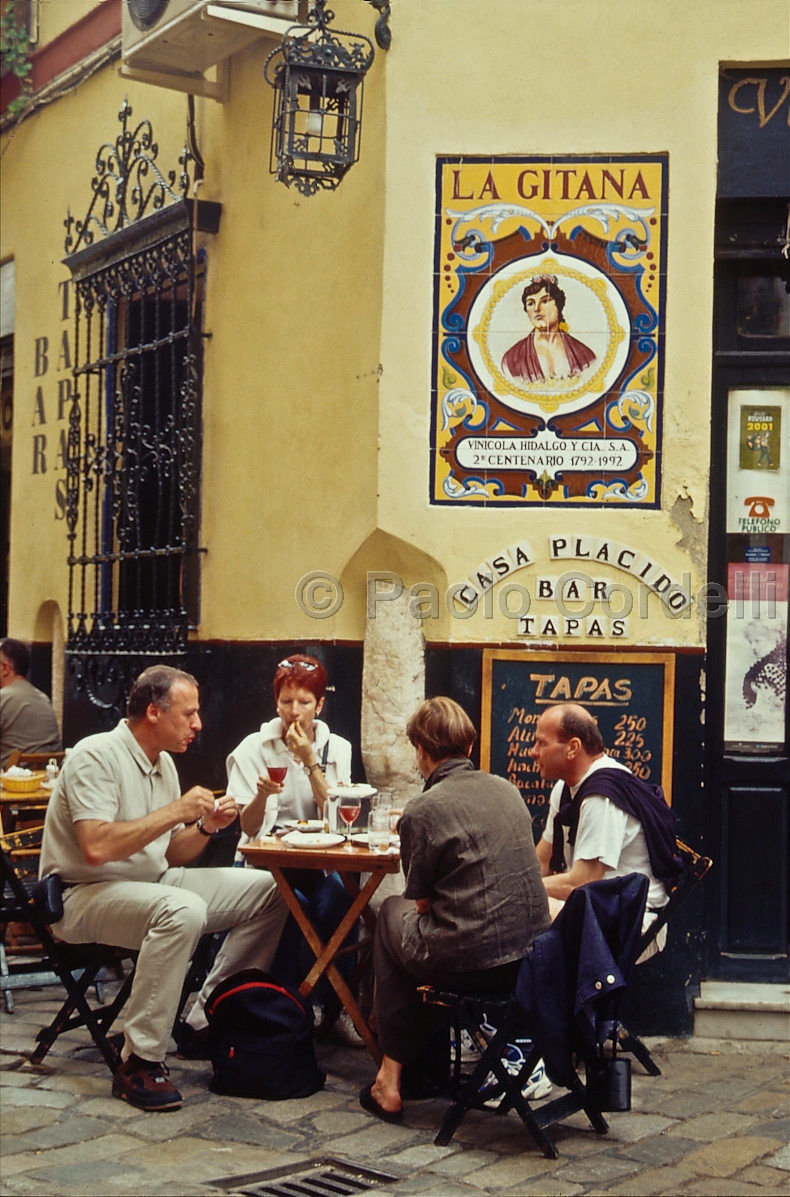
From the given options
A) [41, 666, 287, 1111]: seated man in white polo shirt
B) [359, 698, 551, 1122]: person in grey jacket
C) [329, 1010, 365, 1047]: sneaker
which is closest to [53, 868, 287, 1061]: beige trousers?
[41, 666, 287, 1111]: seated man in white polo shirt

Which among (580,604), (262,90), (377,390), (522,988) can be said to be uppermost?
(262,90)

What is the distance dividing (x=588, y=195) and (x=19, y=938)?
453 centimetres

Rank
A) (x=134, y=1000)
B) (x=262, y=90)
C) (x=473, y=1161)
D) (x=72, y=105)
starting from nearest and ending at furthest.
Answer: (x=473, y=1161) → (x=134, y=1000) → (x=262, y=90) → (x=72, y=105)

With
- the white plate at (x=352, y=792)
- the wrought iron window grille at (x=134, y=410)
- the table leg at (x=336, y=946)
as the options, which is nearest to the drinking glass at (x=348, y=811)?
the white plate at (x=352, y=792)

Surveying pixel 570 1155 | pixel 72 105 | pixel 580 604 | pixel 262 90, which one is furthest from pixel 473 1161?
pixel 72 105

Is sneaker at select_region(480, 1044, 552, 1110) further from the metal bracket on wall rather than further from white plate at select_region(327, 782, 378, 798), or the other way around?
the metal bracket on wall

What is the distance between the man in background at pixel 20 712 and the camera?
799 cm

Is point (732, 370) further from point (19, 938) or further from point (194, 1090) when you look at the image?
point (19, 938)

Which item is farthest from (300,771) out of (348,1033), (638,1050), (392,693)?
(638,1050)

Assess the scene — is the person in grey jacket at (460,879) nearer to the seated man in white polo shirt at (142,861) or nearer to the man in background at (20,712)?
the seated man in white polo shirt at (142,861)

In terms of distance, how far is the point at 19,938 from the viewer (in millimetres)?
Result: 7383

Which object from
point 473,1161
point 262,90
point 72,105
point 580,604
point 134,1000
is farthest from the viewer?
point 72,105

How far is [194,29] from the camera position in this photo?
22.2ft

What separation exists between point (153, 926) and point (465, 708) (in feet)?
5.48
